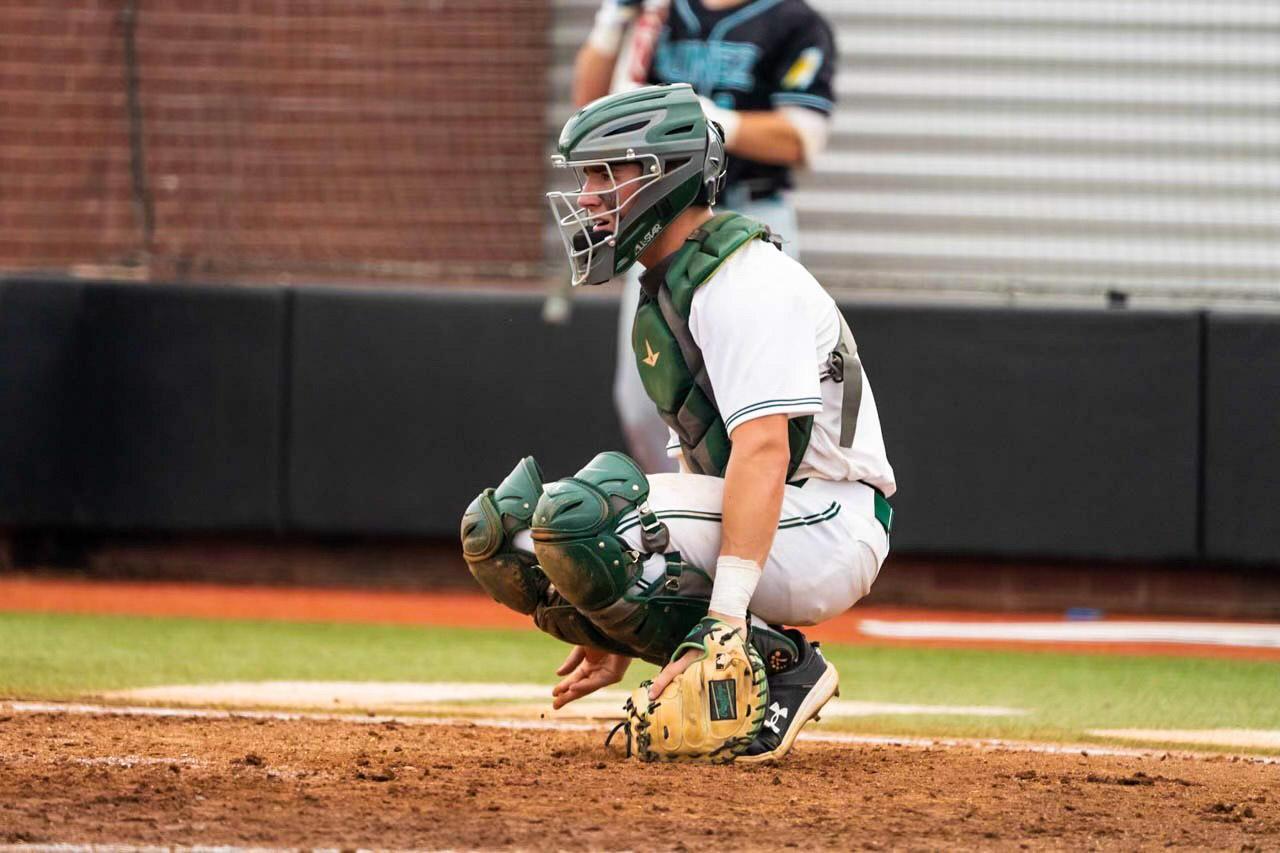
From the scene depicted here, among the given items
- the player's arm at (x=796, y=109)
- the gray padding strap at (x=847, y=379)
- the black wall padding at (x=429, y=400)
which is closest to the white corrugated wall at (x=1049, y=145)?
the black wall padding at (x=429, y=400)

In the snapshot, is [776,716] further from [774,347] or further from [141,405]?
[141,405]

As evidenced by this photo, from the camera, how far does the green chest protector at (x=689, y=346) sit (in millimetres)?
3574

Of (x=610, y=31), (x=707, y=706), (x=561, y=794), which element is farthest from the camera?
(x=610, y=31)

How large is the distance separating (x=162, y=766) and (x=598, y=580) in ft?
2.77

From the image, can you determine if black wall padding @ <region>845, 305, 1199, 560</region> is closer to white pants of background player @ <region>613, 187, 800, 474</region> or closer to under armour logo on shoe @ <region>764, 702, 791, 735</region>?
white pants of background player @ <region>613, 187, 800, 474</region>

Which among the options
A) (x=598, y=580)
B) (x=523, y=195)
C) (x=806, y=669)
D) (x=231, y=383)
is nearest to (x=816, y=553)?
(x=806, y=669)

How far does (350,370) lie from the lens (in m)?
7.70

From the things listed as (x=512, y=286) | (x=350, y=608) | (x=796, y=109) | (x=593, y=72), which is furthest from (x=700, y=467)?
(x=512, y=286)

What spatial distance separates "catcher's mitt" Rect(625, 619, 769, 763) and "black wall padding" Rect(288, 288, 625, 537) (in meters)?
4.17

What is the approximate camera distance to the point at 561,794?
10.3ft

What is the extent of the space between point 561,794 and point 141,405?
16.6ft

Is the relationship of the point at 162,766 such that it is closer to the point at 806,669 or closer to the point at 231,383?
the point at 806,669

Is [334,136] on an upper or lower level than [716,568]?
upper

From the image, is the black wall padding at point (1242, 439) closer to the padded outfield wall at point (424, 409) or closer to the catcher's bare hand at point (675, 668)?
the padded outfield wall at point (424, 409)
